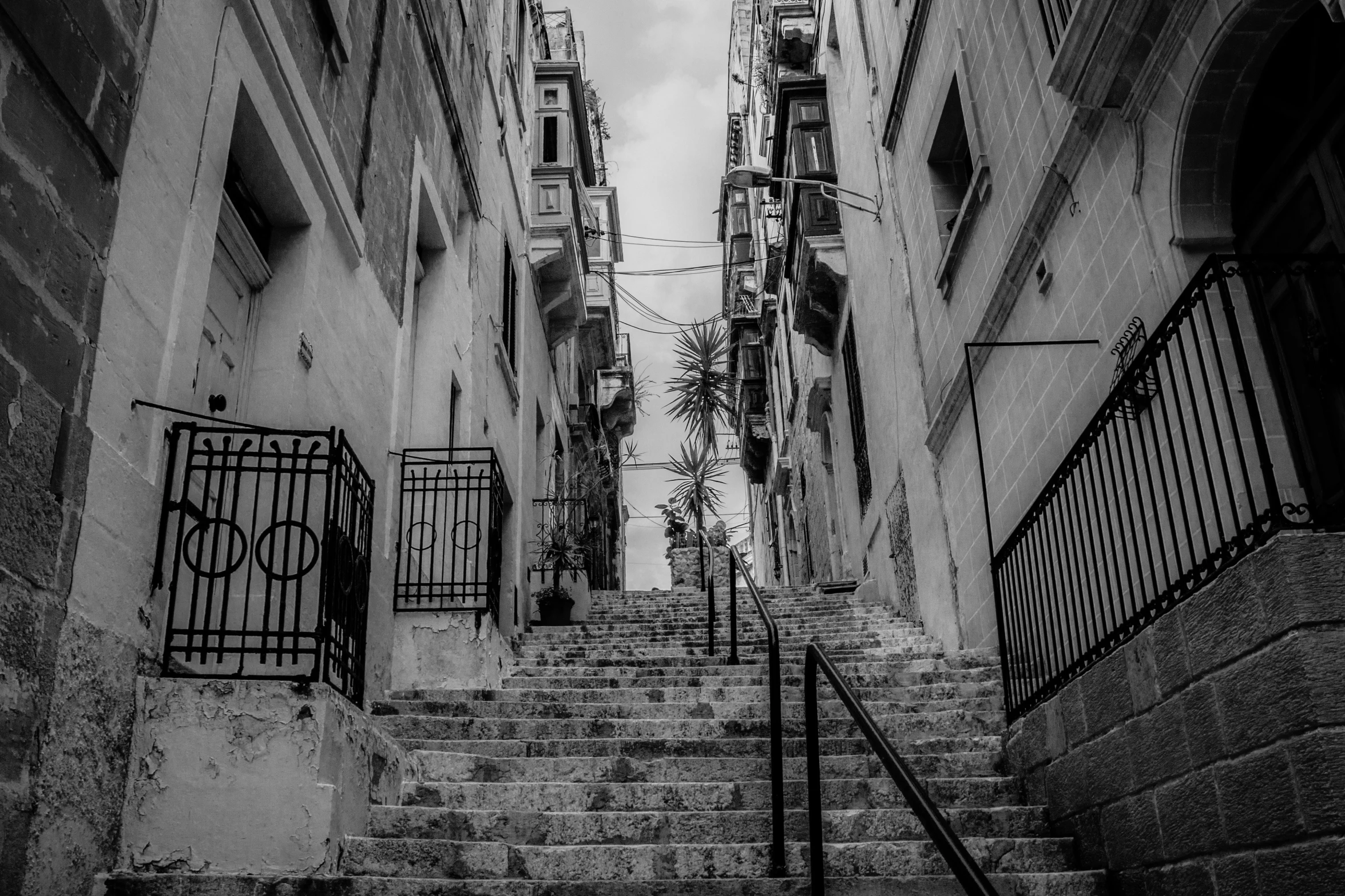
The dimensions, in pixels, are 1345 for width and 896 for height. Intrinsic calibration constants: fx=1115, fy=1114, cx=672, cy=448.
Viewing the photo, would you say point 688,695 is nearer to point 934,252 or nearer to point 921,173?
point 934,252

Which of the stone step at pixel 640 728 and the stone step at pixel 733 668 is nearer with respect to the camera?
the stone step at pixel 640 728

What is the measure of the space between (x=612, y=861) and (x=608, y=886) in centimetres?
30

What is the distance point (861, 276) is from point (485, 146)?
4825 millimetres

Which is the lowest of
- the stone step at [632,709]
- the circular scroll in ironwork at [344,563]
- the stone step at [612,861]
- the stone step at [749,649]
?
the stone step at [612,861]

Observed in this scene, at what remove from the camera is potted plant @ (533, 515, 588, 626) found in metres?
12.7

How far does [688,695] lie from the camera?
730 centimetres

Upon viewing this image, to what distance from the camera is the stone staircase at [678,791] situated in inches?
175

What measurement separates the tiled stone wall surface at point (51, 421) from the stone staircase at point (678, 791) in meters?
0.58

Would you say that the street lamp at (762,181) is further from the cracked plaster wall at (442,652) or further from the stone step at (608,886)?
the stone step at (608,886)

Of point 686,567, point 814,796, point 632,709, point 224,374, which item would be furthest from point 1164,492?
point 686,567

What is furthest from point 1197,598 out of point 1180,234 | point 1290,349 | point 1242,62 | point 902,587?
point 902,587

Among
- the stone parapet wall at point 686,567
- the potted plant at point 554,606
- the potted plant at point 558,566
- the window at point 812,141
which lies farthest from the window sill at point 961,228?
the stone parapet wall at point 686,567

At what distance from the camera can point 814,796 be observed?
14.5 ft

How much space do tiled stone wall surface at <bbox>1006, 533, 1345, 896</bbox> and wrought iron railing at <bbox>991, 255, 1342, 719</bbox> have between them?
0.15 metres
